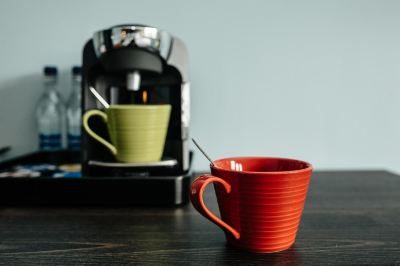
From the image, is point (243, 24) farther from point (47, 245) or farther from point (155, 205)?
point (47, 245)

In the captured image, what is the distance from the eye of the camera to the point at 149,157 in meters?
0.62

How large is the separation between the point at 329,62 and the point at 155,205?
1.97ft

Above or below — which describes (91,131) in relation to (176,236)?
above

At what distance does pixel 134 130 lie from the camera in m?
0.60

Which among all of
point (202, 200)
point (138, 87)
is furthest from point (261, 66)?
point (202, 200)

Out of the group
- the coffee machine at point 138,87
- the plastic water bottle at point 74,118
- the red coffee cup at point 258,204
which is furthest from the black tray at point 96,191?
the plastic water bottle at point 74,118

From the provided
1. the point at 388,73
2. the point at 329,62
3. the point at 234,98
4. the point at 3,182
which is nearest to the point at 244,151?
the point at 234,98

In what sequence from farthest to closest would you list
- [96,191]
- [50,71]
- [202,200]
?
1. [50,71]
2. [96,191]
3. [202,200]

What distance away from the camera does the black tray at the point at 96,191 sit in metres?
0.58

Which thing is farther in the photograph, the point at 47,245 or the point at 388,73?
the point at 388,73

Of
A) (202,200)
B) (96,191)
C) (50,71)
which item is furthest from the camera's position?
(50,71)

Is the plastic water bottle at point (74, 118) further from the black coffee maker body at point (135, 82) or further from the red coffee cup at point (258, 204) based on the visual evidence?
the red coffee cup at point (258, 204)

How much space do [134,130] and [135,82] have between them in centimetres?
8

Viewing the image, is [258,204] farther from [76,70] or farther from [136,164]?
[76,70]
